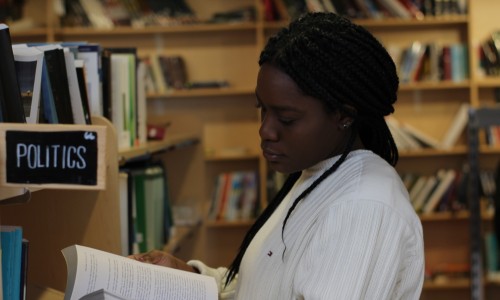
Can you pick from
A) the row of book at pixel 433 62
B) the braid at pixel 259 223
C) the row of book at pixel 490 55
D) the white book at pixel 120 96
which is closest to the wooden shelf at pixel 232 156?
the row of book at pixel 433 62

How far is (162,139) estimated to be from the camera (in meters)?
2.92

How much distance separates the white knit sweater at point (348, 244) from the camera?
1174mm

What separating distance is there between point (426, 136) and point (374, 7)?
84 cm

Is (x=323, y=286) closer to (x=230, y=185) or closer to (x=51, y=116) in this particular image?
(x=51, y=116)

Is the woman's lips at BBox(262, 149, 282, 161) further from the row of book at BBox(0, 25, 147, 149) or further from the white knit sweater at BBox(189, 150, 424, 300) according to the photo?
the row of book at BBox(0, 25, 147, 149)

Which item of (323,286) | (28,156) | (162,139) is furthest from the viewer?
(162,139)

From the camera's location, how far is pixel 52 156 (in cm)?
100

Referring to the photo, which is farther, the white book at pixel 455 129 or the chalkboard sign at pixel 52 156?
the white book at pixel 455 129

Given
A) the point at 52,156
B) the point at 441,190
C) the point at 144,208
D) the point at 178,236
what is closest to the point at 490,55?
the point at 441,190

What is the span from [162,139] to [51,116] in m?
1.20

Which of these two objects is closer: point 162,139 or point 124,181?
point 124,181

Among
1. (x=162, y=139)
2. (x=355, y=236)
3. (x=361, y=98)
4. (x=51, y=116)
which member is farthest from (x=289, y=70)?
(x=162, y=139)

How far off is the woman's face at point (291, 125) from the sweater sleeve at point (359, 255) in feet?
0.41

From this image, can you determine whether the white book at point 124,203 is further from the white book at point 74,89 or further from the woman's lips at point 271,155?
the woman's lips at point 271,155
